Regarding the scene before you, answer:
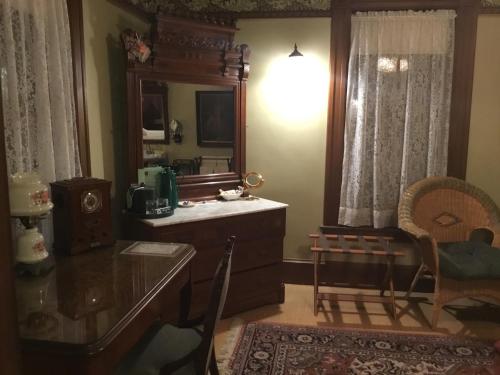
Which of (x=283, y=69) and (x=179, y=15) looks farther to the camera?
(x=283, y=69)

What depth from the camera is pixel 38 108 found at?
6.46 feet

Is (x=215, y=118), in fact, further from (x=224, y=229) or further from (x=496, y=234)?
(x=496, y=234)

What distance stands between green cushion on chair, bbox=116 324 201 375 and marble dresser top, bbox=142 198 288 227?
0.90 m

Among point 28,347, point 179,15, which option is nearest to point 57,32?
point 179,15

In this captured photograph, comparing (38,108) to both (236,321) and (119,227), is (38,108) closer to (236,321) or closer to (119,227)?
(119,227)

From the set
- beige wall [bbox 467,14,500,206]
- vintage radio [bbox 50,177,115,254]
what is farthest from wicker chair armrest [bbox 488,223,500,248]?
vintage radio [bbox 50,177,115,254]

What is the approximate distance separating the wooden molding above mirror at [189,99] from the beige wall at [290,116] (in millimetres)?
216

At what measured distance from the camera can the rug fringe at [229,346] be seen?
238cm

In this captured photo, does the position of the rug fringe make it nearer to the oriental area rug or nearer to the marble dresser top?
the oriental area rug

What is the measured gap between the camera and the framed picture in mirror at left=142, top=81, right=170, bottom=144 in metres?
2.91

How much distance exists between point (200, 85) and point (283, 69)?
0.74 m

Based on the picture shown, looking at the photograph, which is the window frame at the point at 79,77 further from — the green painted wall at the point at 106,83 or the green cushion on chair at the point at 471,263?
the green cushion on chair at the point at 471,263

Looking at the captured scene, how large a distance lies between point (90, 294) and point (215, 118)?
202 centimetres

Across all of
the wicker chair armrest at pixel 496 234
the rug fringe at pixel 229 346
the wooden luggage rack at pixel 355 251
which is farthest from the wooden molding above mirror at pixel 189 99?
the wicker chair armrest at pixel 496 234
